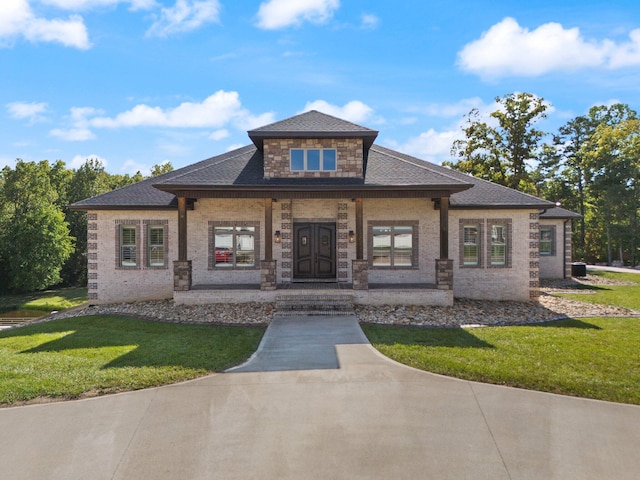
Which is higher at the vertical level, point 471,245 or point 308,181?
point 308,181

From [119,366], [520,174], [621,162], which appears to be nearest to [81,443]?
[119,366]

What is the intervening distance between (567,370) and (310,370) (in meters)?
4.61

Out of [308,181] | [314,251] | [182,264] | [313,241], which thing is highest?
[308,181]

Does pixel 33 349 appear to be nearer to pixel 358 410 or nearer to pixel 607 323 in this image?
pixel 358 410

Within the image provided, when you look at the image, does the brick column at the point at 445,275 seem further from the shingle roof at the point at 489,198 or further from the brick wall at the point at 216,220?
the brick wall at the point at 216,220

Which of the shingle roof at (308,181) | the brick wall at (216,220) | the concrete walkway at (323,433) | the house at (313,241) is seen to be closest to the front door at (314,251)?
the house at (313,241)

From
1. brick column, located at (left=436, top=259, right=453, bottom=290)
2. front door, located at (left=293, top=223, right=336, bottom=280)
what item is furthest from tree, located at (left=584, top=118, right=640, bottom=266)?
front door, located at (left=293, top=223, right=336, bottom=280)

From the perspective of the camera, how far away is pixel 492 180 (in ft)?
103

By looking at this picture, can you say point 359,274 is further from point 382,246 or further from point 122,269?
point 122,269

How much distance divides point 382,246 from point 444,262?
257cm

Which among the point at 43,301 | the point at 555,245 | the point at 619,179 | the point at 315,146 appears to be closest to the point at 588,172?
the point at 619,179

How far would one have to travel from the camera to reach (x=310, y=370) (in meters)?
6.98

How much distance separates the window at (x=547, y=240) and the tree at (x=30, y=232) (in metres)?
35.8

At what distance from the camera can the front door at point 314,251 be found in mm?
14758
